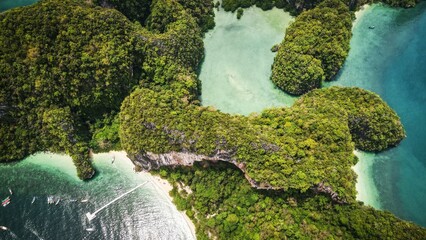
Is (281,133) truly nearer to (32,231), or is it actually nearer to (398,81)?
(398,81)

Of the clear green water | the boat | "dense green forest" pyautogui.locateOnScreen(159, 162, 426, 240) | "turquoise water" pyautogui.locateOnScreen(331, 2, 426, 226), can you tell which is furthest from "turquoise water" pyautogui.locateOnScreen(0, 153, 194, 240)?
"turquoise water" pyautogui.locateOnScreen(331, 2, 426, 226)

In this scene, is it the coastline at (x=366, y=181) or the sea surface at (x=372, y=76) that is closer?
the coastline at (x=366, y=181)

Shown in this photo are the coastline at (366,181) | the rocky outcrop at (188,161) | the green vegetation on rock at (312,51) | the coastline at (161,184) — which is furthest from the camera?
the green vegetation on rock at (312,51)

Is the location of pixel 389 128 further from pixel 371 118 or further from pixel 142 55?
pixel 142 55

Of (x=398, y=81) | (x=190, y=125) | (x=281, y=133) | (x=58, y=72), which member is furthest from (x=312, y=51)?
(x=58, y=72)

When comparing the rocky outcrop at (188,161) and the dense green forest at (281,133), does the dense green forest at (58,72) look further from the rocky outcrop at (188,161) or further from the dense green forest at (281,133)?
the rocky outcrop at (188,161)

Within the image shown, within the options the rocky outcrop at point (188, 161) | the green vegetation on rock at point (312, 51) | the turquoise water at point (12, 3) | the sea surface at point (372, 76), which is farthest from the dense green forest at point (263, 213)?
the turquoise water at point (12, 3)
